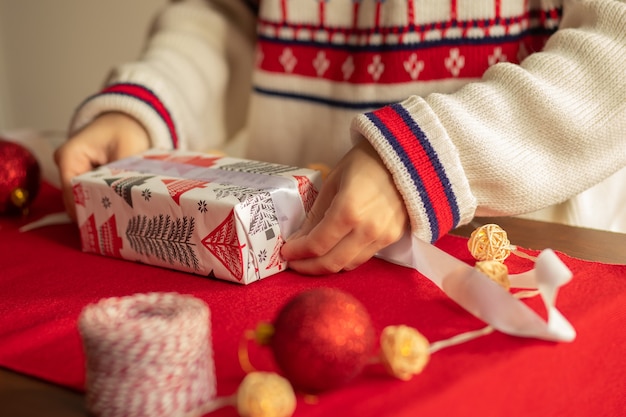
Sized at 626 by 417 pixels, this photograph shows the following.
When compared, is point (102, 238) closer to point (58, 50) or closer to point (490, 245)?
point (490, 245)

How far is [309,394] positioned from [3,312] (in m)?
0.27

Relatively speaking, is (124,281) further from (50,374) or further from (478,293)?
(478,293)

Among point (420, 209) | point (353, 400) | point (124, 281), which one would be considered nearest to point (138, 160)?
point (124, 281)

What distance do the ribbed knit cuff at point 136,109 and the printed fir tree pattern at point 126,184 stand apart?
200 mm

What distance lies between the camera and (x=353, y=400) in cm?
35

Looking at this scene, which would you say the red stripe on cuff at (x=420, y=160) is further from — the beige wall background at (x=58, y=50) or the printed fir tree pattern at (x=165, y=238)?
the beige wall background at (x=58, y=50)

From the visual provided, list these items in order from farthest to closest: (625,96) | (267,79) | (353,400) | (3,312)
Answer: (267,79)
(625,96)
(3,312)
(353,400)

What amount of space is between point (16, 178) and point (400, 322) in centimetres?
51

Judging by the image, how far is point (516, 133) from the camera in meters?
0.60

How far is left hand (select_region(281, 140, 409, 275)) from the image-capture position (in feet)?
1.72

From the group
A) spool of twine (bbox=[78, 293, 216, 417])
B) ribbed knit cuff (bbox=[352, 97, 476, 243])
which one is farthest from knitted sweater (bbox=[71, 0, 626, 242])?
spool of twine (bbox=[78, 293, 216, 417])

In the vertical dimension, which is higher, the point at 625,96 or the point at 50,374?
the point at 625,96

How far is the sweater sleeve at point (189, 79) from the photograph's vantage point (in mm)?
812

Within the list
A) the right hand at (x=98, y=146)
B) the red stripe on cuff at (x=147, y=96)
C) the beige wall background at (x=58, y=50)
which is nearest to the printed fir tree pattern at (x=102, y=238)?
the right hand at (x=98, y=146)
